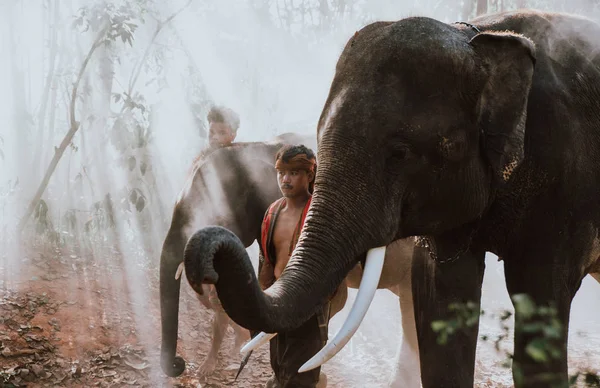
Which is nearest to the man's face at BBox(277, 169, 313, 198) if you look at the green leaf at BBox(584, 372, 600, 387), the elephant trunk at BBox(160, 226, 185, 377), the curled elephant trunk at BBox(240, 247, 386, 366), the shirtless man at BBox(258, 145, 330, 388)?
the shirtless man at BBox(258, 145, 330, 388)

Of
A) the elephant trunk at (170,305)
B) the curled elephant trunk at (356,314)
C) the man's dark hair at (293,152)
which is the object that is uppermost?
the man's dark hair at (293,152)

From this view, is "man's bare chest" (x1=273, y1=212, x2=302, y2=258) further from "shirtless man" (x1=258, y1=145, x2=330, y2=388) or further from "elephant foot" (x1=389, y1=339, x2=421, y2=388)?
"elephant foot" (x1=389, y1=339, x2=421, y2=388)

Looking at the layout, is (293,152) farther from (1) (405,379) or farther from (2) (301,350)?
(1) (405,379)

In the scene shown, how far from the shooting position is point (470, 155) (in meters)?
3.05

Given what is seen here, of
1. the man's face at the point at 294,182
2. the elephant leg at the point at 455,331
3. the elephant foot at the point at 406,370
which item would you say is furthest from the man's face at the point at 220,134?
the elephant leg at the point at 455,331

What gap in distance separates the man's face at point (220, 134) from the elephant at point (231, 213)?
159 millimetres

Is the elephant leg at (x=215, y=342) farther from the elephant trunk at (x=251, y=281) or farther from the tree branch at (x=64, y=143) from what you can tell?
the elephant trunk at (x=251, y=281)

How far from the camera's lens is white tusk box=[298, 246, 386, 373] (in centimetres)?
267

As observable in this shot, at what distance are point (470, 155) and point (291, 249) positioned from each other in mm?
1234

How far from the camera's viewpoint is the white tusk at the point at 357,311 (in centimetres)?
267

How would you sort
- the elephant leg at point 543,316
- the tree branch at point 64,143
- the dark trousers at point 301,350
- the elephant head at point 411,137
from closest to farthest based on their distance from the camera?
the elephant head at point 411,137, the elephant leg at point 543,316, the dark trousers at point 301,350, the tree branch at point 64,143

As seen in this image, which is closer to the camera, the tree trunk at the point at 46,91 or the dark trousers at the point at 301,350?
the dark trousers at the point at 301,350

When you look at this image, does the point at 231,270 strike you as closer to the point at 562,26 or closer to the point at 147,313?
the point at 562,26

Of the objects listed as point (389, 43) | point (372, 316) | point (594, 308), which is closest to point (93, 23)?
point (372, 316)
